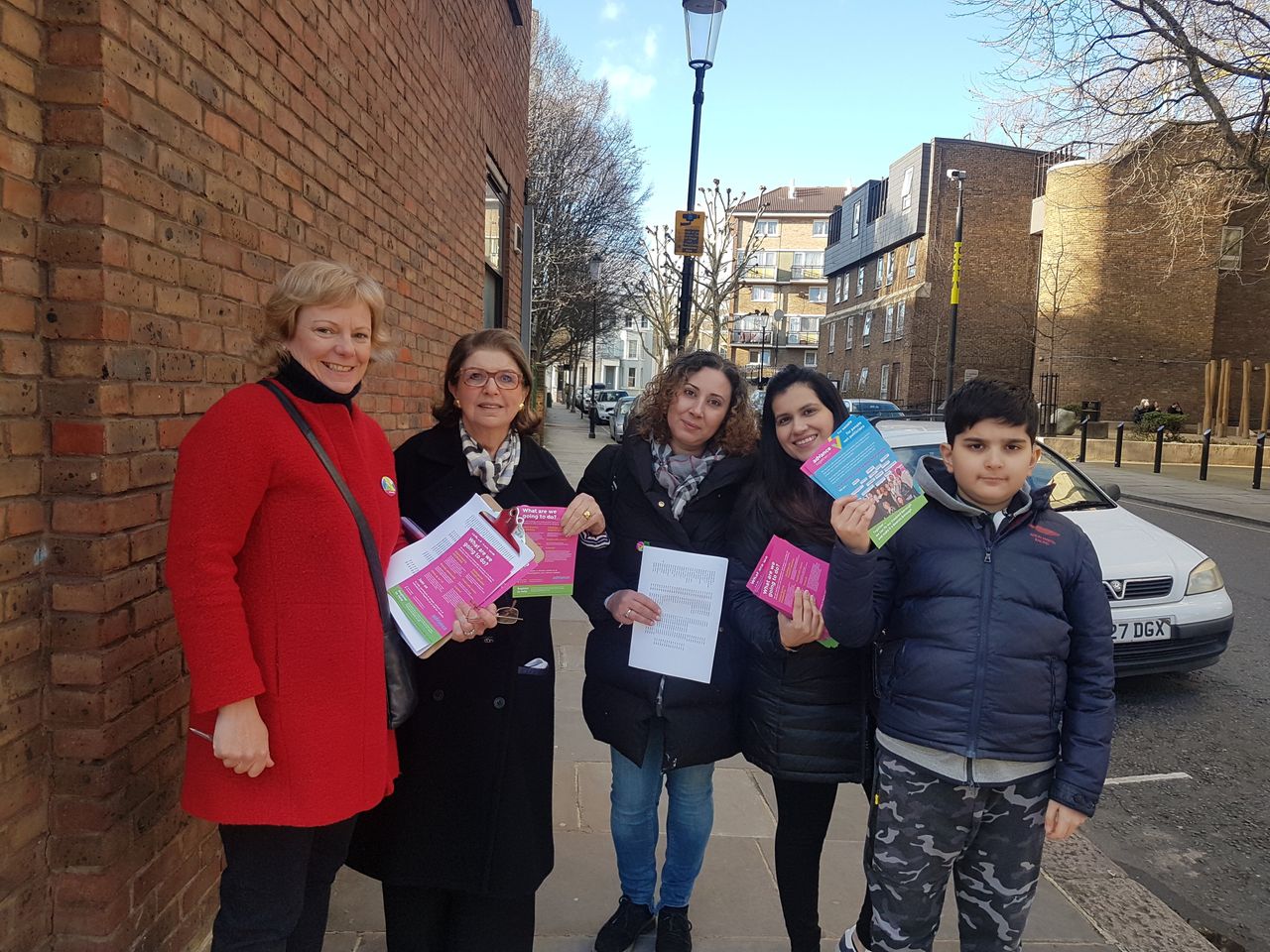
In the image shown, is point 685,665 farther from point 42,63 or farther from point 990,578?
point 42,63

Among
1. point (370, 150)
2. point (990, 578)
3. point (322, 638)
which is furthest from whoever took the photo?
point (370, 150)

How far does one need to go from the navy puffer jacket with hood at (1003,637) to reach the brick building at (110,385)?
1.74 metres

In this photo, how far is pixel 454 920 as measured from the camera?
2408mm

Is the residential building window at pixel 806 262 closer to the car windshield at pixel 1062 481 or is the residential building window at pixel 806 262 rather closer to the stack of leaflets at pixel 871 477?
the car windshield at pixel 1062 481

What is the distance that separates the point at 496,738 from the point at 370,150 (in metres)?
2.94

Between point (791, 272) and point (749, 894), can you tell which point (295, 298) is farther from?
point (791, 272)

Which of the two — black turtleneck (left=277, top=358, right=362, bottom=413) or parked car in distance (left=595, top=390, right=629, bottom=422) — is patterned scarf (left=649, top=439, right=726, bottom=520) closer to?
black turtleneck (left=277, top=358, right=362, bottom=413)

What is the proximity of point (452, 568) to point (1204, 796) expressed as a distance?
411 centimetres

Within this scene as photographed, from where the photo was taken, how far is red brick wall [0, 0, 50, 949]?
1716 mm

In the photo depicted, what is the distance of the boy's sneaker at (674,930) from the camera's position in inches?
104

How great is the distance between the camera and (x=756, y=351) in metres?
74.8

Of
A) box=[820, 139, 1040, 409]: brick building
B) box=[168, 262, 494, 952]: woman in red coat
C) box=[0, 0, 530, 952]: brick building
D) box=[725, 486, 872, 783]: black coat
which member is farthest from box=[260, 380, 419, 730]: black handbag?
box=[820, 139, 1040, 409]: brick building

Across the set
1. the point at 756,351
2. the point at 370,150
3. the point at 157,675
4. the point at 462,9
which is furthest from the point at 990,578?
the point at 756,351

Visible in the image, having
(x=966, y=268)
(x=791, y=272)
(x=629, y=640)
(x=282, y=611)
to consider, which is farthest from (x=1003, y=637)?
(x=791, y=272)
